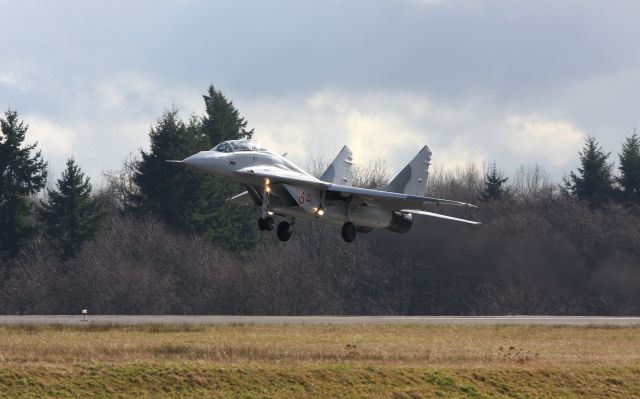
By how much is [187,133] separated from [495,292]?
102 ft

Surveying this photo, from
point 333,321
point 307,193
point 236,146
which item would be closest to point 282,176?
point 307,193

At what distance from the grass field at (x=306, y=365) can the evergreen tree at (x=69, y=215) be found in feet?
122

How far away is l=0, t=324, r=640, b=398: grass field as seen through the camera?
27391 millimetres

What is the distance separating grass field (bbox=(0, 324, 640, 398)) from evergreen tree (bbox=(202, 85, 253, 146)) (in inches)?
2146

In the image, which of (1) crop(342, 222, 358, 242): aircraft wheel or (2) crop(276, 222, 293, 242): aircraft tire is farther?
(1) crop(342, 222, 358, 242): aircraft wheel

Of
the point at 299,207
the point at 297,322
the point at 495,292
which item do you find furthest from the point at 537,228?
the point at 299,207

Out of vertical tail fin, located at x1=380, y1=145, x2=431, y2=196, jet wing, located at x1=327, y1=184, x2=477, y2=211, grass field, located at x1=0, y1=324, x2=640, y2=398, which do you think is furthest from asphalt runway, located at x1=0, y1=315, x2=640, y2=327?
jet wing, located at x1=327, y1=184, x2=477, y2=211

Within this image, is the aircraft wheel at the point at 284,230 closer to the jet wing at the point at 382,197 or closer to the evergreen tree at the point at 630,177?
the jet wing at the point at 382,197

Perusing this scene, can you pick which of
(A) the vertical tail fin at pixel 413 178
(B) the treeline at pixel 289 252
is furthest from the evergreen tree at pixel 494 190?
(A) the vertical tail fin at pixel 413 178

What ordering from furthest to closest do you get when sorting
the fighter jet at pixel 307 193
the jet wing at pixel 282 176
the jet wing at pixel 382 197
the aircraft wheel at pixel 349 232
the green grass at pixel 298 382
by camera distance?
the aircraft wheel at pixel 349 232 < the jet wing at pixel 382 197 < the jet wing at pixel 282 176 < the fighter jet at pixel 307 193 < the green grass at pixel 298 382

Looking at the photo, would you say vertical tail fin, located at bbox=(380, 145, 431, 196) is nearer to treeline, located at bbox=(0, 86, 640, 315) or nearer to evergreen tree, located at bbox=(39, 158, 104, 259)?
treeline, located at bbox=(0, 86, 640, 315)

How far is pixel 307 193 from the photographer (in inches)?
1550

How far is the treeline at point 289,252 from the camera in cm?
5884

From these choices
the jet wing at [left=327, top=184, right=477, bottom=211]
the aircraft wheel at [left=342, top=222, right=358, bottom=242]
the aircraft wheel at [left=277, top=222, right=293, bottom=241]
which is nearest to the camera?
the aircraft wheel at [left=277, top=222, right=293, bottom=241]
